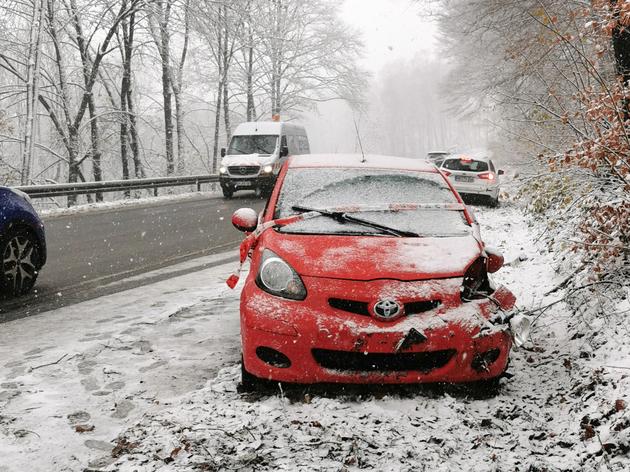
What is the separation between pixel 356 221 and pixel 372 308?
1.10 meters

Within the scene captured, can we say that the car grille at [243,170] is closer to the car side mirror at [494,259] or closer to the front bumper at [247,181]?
the front bumper at [247,181]

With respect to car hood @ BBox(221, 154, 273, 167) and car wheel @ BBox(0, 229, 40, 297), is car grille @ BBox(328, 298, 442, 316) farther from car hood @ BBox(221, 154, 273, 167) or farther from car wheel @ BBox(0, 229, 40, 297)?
car hood @ BBox(221, 154, 273, 167)

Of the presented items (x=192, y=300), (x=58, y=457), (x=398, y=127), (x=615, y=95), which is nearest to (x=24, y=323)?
(x=192, y=300)

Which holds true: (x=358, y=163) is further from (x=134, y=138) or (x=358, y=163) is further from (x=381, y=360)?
(x=134, y=138)

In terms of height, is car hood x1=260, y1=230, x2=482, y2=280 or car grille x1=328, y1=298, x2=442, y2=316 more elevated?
car hood x1=260, y1=230, x2=482, y2=280

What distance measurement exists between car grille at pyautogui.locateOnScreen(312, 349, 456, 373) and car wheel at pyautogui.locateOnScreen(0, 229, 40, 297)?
447cm

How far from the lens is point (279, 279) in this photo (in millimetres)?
3836

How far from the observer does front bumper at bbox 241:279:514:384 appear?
11.5 feet

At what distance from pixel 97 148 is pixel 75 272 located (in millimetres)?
18929

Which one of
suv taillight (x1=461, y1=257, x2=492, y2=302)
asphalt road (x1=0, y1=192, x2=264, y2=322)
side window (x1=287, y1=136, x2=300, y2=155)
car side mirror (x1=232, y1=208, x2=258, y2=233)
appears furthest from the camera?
side window (x1=287, y1=136, x2=300, y2=155)

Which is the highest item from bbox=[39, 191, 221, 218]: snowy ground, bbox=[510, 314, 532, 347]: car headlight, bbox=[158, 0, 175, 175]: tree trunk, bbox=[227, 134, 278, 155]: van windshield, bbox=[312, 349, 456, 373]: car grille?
bbox=[158, 0, 175, 175]: tree trunk

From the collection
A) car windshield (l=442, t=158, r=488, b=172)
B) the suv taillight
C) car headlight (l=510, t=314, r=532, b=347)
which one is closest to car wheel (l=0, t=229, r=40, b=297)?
the suv taillight

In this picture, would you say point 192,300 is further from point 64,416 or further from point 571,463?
point 571,463

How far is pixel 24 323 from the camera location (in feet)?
18.9
